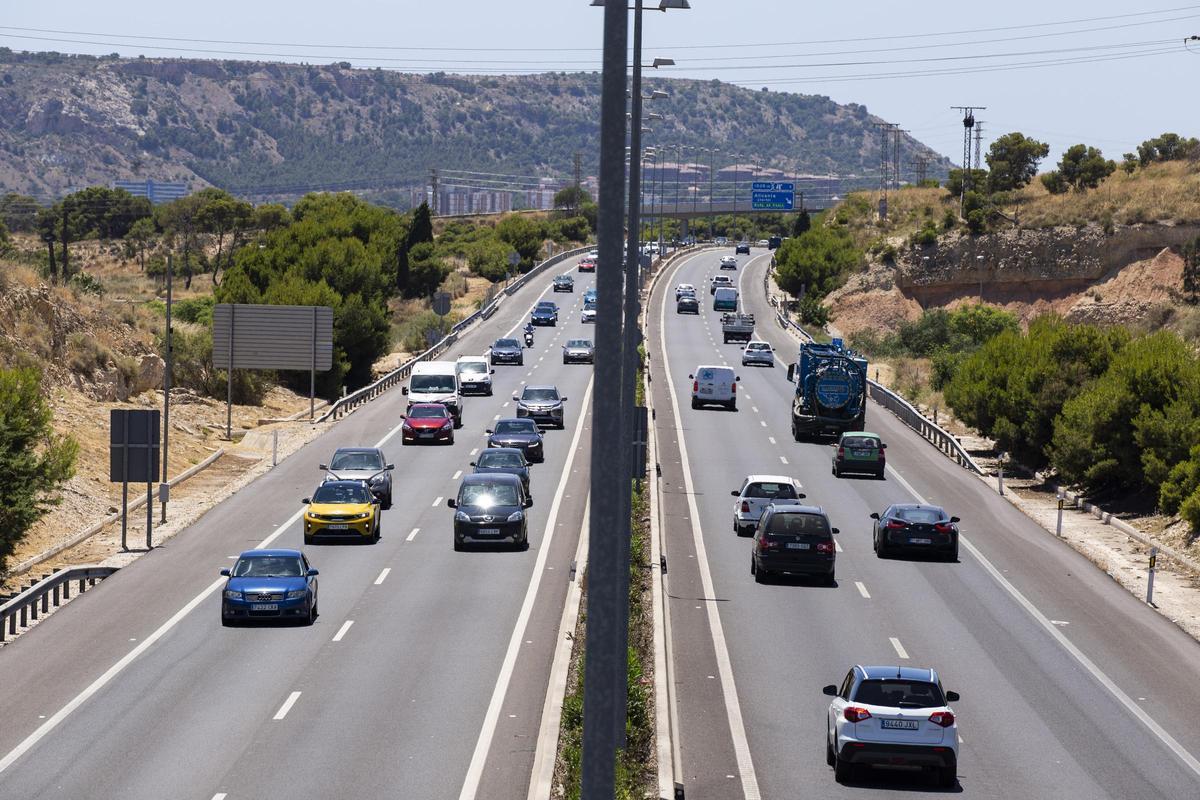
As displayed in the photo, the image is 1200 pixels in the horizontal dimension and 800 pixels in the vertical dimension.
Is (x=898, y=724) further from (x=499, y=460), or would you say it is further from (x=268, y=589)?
(x=499, y=460)

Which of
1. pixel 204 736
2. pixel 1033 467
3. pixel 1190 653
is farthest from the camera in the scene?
pixel 1033 467

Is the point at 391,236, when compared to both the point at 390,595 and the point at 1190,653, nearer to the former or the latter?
the point at 390,595

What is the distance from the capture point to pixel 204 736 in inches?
843

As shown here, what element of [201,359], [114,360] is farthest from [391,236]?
[114,360]

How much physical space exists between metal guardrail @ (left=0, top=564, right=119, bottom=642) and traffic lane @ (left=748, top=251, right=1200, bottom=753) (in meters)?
19.2

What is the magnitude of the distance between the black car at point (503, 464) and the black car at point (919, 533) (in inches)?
417

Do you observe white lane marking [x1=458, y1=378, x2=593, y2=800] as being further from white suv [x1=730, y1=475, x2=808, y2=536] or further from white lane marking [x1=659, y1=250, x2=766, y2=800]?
white suv [x1=730, y1=475, x2=808, y2=536]

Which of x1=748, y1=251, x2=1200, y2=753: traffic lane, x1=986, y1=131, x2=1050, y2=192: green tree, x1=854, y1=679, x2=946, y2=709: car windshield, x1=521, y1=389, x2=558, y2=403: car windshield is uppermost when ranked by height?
x1=986, y1=131, x2=1050, y2=192: green tree

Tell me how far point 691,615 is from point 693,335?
7275 cm

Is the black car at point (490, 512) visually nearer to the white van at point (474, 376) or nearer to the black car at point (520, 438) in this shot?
the black car at point (520, 438)

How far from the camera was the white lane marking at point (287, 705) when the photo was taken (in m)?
22.7

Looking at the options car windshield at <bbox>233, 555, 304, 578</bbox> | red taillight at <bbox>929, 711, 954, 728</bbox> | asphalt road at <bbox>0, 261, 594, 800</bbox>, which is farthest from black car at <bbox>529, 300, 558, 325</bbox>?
red taillight at <bbox>929, 711, 954, 728</bbox>

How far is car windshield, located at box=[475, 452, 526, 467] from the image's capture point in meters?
44.6

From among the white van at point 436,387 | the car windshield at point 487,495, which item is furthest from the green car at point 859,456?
the white van at point 436,387
